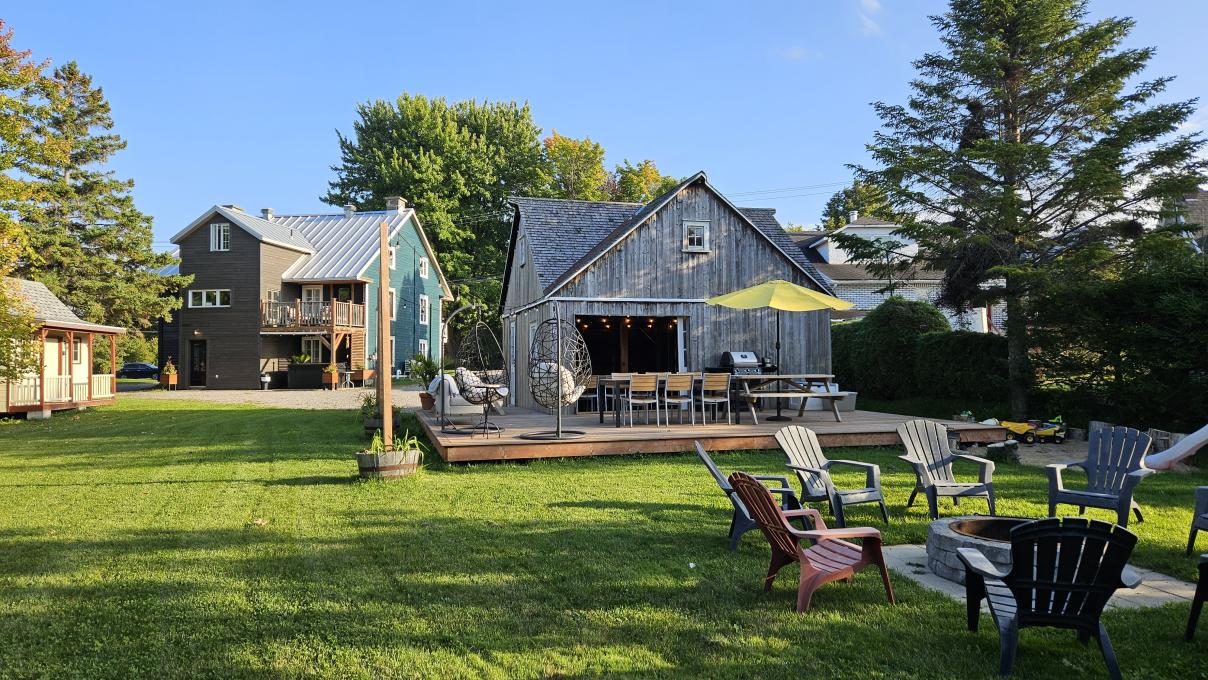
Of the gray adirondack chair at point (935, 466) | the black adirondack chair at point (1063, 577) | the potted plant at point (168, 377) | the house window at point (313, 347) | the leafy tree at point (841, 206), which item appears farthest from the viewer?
the leafy tree at point (841, 206)

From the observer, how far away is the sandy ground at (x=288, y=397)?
20.2 metres

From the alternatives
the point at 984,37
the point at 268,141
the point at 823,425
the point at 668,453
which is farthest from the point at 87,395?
the point at 984,37

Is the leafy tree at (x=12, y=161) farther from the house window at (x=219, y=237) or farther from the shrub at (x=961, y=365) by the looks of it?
the shrub at (x=961, y=365)

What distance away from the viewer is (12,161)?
13.1 m

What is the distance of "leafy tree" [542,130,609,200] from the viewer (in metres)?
39.7

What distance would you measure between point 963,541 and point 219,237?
31182 millimetres

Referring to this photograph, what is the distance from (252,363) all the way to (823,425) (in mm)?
24795

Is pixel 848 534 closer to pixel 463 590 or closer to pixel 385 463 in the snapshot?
pixel 463 590

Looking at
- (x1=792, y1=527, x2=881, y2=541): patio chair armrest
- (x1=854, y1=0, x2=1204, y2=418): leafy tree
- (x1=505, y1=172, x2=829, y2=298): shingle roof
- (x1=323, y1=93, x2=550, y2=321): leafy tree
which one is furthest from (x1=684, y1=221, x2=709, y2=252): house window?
(x1=323, y1=93, x2=550, y2=321): leafy tree

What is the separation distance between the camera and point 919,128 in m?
15.1

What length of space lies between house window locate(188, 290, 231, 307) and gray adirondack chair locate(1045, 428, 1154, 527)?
30.2m

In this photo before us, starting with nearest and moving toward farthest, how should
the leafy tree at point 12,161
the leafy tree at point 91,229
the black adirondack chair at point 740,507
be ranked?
the black adirondack chair at point 740,507
the leafy tree at point 12,161
the leafy tree at point 91,229

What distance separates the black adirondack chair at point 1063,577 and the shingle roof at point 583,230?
435 inches

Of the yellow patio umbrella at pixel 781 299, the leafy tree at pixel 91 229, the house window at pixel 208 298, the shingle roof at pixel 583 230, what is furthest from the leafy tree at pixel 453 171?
the yellow patio umbrella at pixel 781 299
